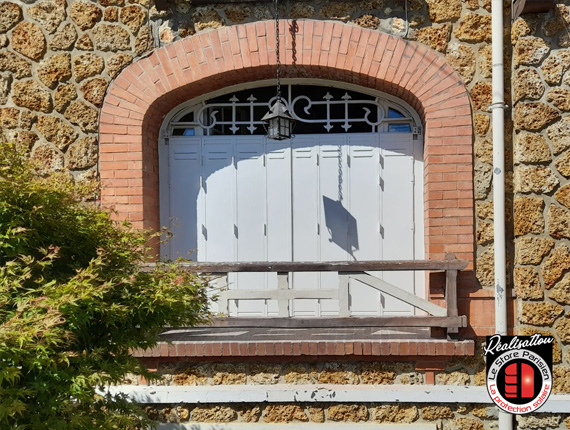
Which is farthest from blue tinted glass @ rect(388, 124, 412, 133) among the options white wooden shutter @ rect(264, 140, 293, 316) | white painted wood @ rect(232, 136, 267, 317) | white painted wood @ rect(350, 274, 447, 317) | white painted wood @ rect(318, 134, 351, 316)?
white painted wood @ rect(350, 274, 447, 317)

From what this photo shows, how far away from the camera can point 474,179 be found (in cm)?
512

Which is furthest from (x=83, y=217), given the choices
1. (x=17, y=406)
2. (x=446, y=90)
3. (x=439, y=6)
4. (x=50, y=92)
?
(x=439, y=6)

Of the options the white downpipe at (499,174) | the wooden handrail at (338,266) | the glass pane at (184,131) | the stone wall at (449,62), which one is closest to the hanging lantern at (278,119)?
the stone wall at (449,62)

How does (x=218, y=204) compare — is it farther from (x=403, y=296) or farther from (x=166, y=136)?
(x=403, y=296)

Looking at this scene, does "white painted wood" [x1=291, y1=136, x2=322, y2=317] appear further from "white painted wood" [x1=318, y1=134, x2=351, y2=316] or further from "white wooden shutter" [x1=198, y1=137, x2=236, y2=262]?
"white wooden shutter" [x1=198, y1=137, x2=236, y2=262]

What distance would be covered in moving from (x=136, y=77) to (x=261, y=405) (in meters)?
3.28

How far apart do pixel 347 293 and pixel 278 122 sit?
1668 millimetres

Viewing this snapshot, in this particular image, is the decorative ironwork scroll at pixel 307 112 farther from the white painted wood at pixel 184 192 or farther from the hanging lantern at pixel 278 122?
the hanging lantern at pixel 278 122

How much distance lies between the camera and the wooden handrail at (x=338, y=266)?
482 centimetres

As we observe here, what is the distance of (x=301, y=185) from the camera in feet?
18.5

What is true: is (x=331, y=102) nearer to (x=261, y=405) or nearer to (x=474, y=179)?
(x=474, y=179)

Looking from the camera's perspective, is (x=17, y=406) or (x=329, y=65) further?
(x=329, y=65)

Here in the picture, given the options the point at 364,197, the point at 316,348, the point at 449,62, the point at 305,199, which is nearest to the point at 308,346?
the point at 316,348

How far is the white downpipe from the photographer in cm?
492
